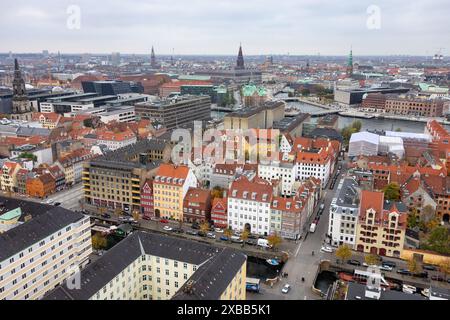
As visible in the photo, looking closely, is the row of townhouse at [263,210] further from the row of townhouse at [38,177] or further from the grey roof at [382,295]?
the row of townhouse at [38,177]

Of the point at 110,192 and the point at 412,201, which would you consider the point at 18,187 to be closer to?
the point at 110,192

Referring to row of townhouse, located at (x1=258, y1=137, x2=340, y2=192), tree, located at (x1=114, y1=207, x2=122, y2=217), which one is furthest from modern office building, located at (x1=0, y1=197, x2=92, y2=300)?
row of townhouse, located at (x1=258, y1=137, x2=340, y2=192)

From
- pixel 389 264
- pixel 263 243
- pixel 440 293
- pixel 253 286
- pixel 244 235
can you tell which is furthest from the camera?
pixel 244 235

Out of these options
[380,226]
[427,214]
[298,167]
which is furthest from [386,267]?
[298,167]

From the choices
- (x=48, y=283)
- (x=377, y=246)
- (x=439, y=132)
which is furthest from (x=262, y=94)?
(x=48, y=283)

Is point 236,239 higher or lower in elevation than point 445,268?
lower

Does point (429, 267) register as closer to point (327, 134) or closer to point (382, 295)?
point (382, 295)
